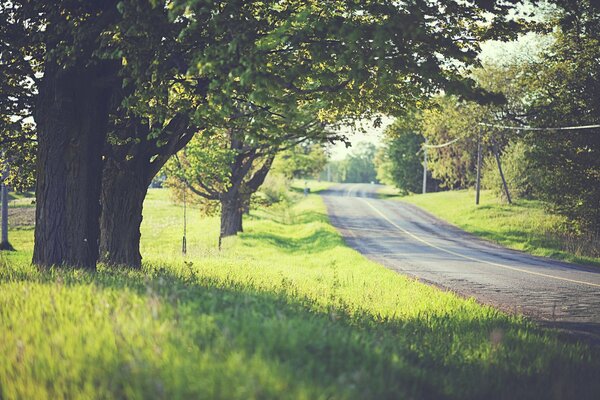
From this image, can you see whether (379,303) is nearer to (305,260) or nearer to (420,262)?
(420,262)

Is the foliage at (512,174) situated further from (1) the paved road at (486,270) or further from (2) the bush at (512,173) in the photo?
(1) the paved road at (486,270)

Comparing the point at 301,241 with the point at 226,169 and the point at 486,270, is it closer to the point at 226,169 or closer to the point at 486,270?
the point at 226,169

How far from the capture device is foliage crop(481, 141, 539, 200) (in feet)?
132

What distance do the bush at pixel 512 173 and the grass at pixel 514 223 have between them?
3.68ft

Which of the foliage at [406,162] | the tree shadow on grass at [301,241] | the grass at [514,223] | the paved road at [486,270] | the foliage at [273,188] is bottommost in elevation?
the tree shadow on grass at [301,241]

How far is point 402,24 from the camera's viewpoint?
6203 mm

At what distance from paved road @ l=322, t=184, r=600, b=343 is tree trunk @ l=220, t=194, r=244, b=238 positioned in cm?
656

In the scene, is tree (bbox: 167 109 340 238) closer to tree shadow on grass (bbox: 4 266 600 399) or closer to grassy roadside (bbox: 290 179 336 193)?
tree shadow on grass (bbox: 4 266 600 399)

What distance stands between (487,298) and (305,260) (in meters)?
11.3

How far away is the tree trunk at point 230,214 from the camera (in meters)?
27.4

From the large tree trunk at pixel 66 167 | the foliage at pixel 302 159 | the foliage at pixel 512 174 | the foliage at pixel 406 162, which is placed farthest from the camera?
the foliage at pixel 406 162

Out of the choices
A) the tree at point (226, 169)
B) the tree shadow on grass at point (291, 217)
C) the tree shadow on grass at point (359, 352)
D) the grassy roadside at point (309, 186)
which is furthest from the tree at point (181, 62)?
the grassy roadside at point (309, 186)

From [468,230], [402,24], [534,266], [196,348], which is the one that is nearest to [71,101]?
[402,24]

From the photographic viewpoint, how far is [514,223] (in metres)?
32.5
